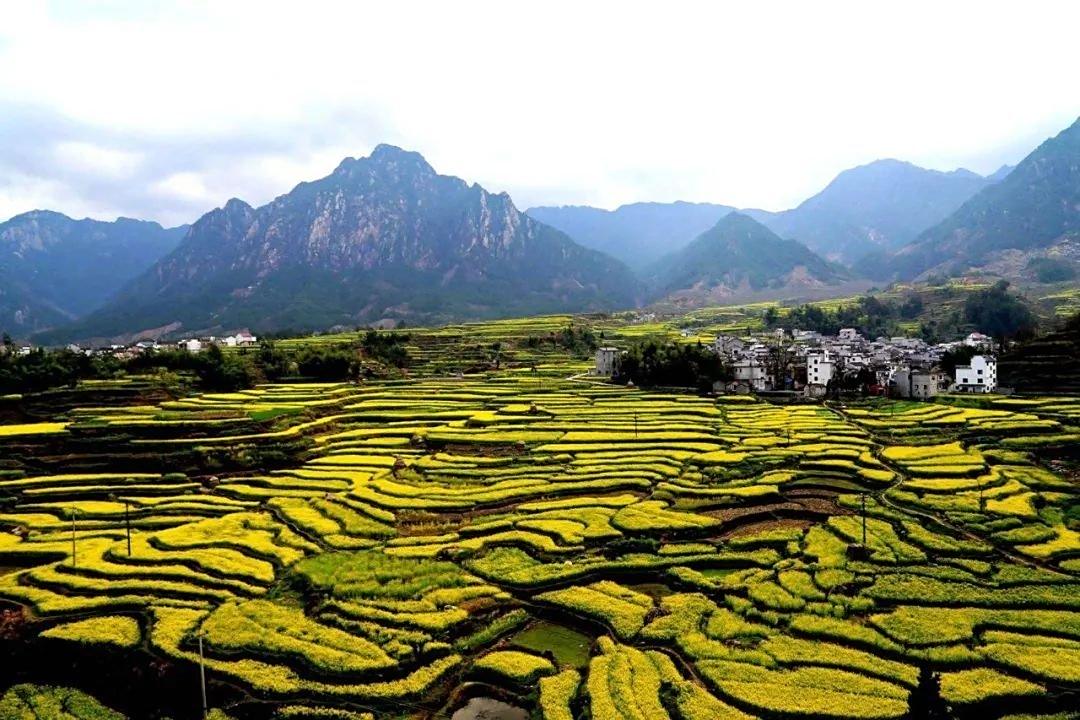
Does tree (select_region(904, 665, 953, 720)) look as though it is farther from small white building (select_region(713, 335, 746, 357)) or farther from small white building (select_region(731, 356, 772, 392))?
small white building (select_region(713, 335, 746, 357))

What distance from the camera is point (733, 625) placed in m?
21.4

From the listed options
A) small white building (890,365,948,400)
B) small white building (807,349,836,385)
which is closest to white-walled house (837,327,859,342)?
small white building (807,349,836,385)

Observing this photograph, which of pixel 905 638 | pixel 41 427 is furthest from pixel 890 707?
pixel 41 427

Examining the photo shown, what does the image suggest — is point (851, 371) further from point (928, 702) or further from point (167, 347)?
point (167, 347)

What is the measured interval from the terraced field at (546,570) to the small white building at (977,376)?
2320 centimetres

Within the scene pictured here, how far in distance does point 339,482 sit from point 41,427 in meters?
26.6

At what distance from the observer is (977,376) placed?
71.9 metres

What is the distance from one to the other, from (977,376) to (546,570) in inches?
2538

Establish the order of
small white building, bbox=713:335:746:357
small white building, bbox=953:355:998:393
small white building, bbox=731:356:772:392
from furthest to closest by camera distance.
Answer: small white building, bbox=713:335:746:357 → small white building, bbox=731:356:772:392 → small white building, bbox=953:355:998:393

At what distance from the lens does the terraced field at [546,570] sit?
62.4 feet

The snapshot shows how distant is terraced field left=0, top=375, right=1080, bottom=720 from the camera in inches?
749

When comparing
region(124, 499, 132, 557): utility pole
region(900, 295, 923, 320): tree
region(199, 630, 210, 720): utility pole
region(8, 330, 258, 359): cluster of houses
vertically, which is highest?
region(900, 295, 923, 320): tree

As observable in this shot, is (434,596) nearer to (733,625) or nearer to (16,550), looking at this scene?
(733,625)

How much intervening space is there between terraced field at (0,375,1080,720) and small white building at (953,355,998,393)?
76.1 feet
